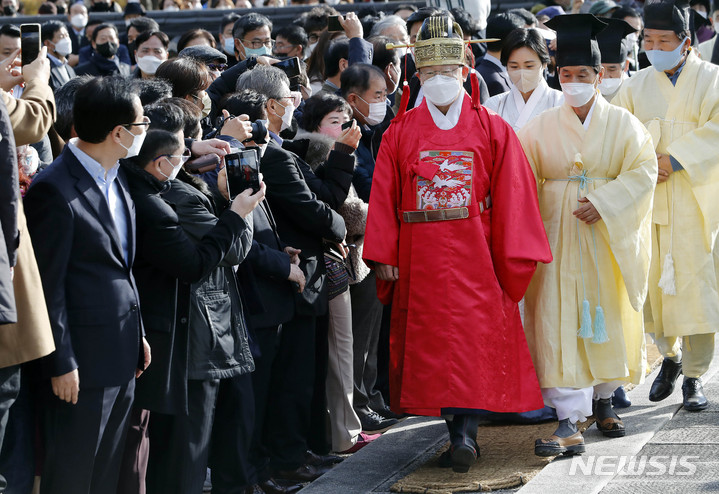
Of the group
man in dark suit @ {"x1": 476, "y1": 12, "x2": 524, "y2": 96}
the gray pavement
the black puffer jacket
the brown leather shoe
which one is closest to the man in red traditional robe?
the brown leather shoe

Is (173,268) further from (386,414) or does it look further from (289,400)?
(386,414)

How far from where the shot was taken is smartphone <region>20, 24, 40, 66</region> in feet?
12.7

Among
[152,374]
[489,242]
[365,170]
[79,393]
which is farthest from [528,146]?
[79,393]

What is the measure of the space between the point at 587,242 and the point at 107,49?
21.7 feet

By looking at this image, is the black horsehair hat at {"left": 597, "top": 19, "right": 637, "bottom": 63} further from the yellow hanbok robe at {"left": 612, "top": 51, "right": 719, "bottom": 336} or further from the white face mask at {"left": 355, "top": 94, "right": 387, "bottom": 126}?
the white face mask at {"left": 355, "top": 94, "right": 387, "bottom": 126}

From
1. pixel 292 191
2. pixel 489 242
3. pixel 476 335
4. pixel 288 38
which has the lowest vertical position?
pixel 476 335

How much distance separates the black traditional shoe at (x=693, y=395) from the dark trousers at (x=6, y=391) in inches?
150

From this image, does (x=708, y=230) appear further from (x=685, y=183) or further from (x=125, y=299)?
(x=125, y=299)

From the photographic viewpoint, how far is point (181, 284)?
4.20m

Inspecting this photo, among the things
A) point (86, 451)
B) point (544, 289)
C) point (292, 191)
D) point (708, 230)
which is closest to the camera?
point (86, 451)

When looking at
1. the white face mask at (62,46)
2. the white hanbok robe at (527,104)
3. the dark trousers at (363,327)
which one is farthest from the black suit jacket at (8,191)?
the white face mask at (62,46)

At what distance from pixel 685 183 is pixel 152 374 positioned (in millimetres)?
3468

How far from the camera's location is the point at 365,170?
611cm

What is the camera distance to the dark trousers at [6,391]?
3504mm
